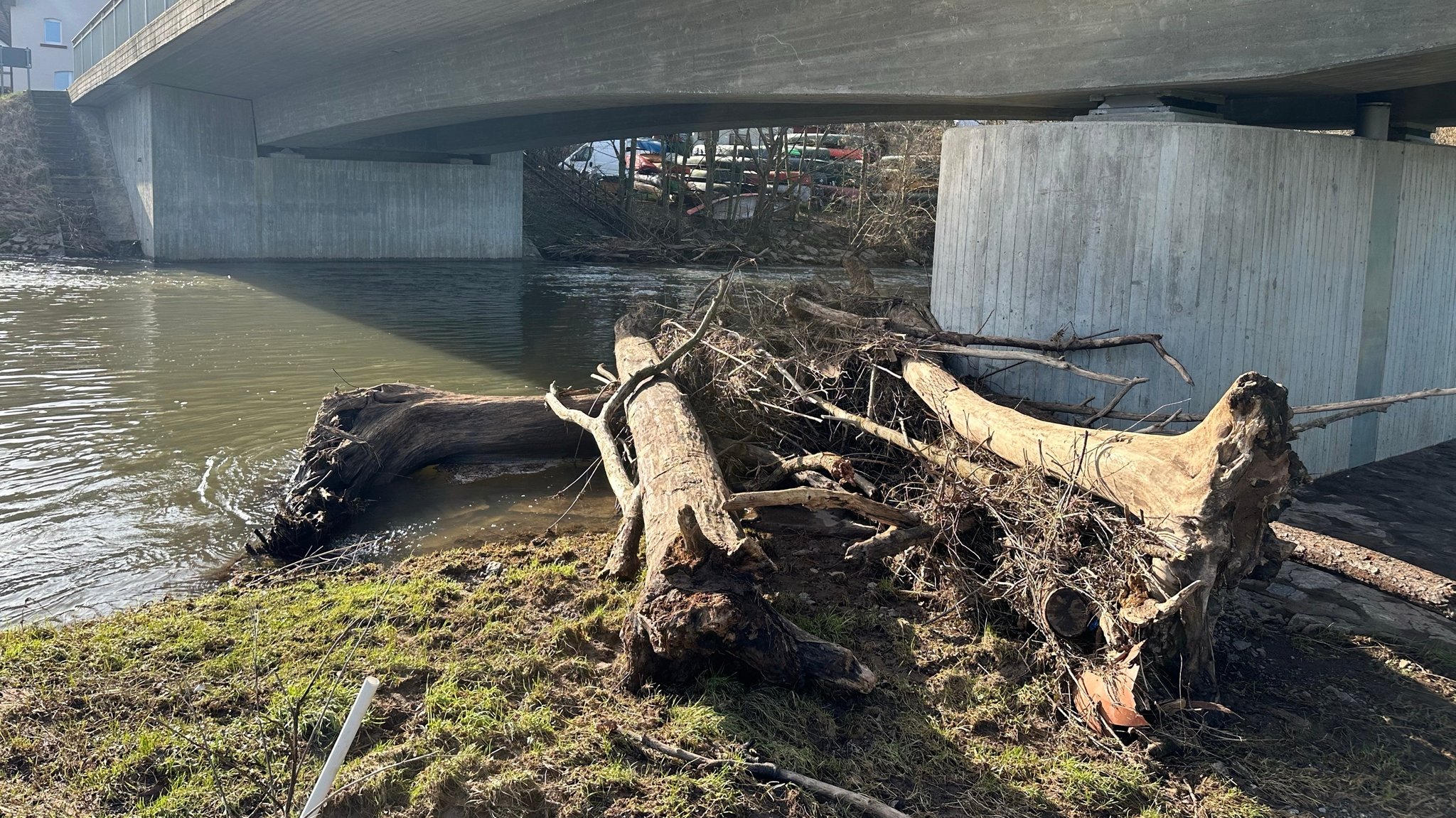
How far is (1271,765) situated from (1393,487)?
455 cm

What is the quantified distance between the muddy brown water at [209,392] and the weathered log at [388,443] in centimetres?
20

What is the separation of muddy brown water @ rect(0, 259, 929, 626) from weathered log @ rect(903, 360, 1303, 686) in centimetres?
365

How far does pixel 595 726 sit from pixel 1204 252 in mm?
5034

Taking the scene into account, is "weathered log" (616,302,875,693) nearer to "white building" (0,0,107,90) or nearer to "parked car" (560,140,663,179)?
"parked car" (560,140,663,179)

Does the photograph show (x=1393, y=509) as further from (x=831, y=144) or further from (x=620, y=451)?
(x=831, y=144)

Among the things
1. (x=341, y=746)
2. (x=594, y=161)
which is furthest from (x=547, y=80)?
(x=594, y=161)

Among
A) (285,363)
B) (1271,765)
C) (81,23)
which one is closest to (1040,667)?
(1271,765)

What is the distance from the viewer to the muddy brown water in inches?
253

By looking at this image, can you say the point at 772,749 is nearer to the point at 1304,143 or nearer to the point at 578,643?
the point at 578,643

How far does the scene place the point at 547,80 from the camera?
15023 millimetres

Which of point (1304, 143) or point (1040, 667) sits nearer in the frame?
point (1040, 667)

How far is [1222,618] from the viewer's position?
194 inches

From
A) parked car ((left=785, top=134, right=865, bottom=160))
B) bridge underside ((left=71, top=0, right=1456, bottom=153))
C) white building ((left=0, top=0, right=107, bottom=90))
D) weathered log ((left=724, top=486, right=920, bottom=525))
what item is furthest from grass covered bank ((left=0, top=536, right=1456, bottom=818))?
white building ((left=0, top=0, right=107, bottom=90))

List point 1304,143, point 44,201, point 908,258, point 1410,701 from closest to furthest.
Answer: point 1410,701
point 1304,143
point 44,201
point 908,258
